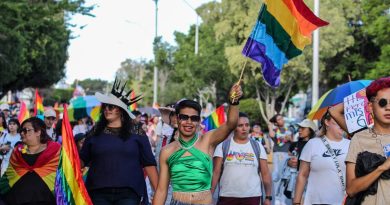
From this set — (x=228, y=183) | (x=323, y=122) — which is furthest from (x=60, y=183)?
(x=323, y=122)

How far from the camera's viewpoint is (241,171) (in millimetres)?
7457

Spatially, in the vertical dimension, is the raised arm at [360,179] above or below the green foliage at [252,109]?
below

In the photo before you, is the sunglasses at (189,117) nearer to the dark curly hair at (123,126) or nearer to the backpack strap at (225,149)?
the dark curly hair at (123,126)

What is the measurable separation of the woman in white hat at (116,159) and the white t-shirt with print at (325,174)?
59.9 inches

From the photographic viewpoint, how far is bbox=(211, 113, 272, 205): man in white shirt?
7.43 metres

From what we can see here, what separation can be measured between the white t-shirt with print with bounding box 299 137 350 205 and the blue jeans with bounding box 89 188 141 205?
5.70 feet

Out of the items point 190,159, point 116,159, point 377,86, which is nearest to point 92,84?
point 116,159

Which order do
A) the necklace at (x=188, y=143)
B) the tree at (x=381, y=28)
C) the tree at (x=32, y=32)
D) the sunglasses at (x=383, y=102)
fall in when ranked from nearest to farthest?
the sunglasses at (x=383, y=102) < the necklace at (x=188, y=143) < the tree at (x=32, y=32) < the tree at (x=381, y=28)

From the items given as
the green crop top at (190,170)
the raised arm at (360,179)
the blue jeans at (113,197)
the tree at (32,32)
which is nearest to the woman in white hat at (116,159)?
the blue jeans at (113,197)

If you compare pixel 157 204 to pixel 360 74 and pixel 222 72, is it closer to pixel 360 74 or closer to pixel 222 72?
pixel 360 74

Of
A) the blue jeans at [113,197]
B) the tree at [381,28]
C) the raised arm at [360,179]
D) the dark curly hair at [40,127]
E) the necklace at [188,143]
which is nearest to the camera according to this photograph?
the raised arm at [360,179]

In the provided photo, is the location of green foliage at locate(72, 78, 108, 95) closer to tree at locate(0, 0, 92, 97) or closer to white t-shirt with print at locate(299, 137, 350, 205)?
tree at locate(0, 0, 92, 97)

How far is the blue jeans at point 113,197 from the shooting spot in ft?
20.7

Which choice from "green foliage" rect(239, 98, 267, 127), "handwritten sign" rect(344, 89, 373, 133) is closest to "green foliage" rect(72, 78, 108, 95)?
"green foliage" rect(239, 98, 267, 127)
